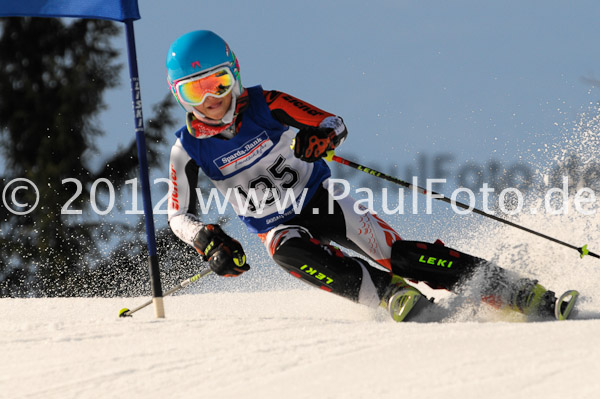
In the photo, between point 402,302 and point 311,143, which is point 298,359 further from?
point 311,143

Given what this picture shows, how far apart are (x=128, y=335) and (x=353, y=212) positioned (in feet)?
4.61

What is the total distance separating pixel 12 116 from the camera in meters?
12.6

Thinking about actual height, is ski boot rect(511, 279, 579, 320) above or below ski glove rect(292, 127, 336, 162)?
below

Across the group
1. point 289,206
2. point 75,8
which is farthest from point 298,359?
point 75,8

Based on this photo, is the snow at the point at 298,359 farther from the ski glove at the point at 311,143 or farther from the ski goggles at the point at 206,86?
the ski goggles at the point at 206,86

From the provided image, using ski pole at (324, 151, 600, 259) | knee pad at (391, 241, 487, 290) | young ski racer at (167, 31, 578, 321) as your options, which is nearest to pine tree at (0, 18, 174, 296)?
young ski racer at (167, 31, 578, 321)

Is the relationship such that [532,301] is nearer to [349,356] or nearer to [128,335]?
[349,356]

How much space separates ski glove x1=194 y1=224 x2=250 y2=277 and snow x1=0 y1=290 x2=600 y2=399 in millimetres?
261

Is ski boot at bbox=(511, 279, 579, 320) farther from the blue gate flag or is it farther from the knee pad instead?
the blue gate flag

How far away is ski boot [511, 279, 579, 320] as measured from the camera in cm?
341

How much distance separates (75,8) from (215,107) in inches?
68.8

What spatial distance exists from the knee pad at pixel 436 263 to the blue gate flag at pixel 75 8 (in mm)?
2358

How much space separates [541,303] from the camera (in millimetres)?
3426

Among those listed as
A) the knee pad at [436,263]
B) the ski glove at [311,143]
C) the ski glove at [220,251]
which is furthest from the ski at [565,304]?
the ski glove at [220,251]
